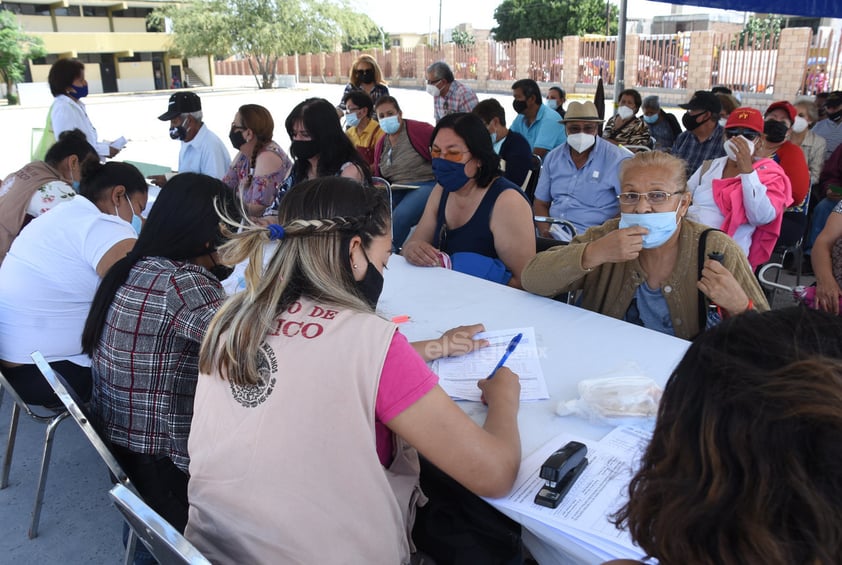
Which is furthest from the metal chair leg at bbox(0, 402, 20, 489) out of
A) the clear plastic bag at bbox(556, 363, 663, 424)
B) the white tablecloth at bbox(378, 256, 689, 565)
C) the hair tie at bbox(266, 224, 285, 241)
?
the clear plastic bag at bbox(556, 363, 663, 424)

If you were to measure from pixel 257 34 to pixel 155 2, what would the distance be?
12162 millimetres

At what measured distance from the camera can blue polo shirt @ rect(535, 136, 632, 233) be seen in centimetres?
405

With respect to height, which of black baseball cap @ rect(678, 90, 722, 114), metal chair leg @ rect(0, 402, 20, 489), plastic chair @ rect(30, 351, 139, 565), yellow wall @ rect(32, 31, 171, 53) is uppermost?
yellow wall @ rect(32, 31, 171, 53)

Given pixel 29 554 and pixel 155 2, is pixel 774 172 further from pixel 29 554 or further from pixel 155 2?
pixel 155 2

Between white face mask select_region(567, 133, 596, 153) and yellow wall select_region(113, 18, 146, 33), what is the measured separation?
43390 millimetres

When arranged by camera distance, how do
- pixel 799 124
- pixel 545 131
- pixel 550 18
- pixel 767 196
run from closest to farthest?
pixel 767 196 < pixel 799 124 < pixel 545 131 < pixel 550 18

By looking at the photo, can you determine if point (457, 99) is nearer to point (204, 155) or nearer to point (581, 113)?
point (581, 113)

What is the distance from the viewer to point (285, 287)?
1.26 meters

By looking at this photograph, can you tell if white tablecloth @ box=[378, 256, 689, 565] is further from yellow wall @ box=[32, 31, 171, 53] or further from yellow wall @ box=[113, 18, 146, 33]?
yellow wall @ box=[113, 18, 146, 33]

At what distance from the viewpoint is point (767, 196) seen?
10.4ft

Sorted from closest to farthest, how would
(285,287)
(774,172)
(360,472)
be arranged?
(360,472) < (285,287) < (774,172)

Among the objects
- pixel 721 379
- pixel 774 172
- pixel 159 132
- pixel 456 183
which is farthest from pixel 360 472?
pixel 159 132

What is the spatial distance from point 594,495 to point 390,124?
4.38 m

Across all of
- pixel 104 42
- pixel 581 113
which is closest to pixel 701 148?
pixel 581 113
